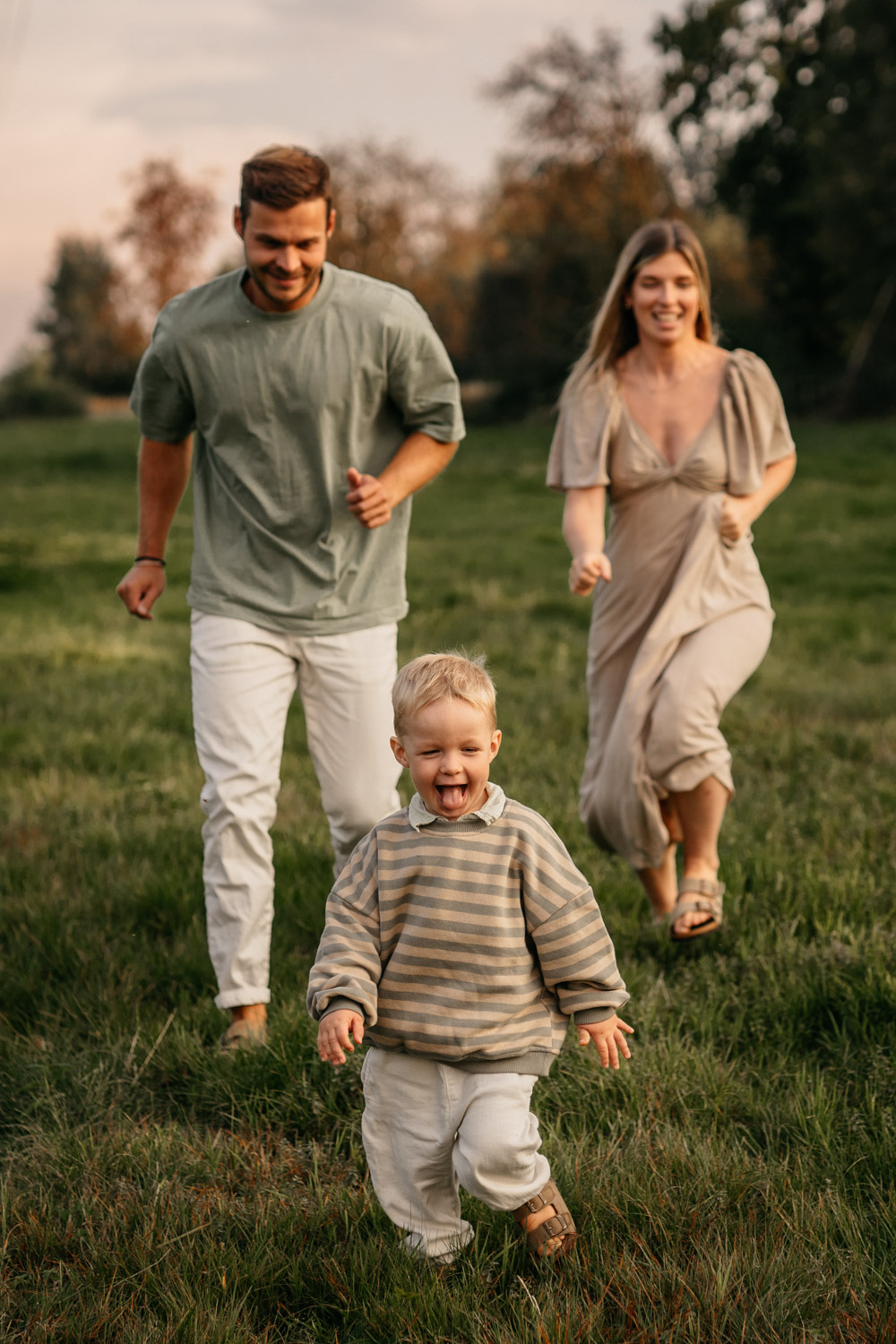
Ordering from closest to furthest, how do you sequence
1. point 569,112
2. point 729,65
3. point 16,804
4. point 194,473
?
point 194,473 → point 16,804 → point 729,65 → point 569,112

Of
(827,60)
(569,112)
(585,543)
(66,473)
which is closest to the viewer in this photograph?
(585,543)

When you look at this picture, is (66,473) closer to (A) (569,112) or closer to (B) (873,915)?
(A) (569,112)

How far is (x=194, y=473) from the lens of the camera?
464 centimetres

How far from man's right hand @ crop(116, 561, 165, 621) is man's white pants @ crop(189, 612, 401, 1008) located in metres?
0.24

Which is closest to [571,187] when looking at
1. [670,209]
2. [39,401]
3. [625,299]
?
[670,209]

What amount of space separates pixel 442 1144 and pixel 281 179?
2.76 metres

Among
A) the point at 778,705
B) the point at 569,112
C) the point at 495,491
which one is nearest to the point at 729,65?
the point at 569,112

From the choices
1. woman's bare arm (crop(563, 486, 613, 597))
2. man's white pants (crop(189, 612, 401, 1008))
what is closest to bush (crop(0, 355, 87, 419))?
woman's bare arm (crop(563, 486, 613, 597))

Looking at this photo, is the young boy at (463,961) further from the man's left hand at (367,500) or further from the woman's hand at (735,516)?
the woman's hand at (735,516)

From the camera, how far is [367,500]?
14.1ft

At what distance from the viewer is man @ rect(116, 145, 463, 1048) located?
4309mm

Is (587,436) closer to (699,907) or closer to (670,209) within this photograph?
(699,907)

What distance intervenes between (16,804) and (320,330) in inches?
125

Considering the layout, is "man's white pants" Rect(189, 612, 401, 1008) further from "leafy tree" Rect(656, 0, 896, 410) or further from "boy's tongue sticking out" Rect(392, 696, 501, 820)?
"leafy tree" Rect(656, 0, 896, 410)
